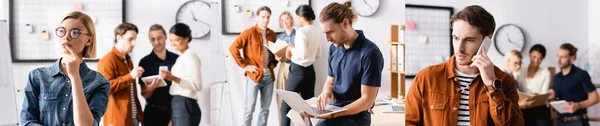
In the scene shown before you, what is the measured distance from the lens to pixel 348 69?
7.16 ft

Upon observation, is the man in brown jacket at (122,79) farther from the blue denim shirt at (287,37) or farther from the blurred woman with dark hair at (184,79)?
the blue denim shirt at (287,37)

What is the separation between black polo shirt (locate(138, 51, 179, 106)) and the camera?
3156 mm

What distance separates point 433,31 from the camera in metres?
2.16

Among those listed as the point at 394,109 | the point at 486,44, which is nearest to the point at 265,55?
the point at 394,109

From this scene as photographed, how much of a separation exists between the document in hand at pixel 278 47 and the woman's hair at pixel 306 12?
11 centimetres

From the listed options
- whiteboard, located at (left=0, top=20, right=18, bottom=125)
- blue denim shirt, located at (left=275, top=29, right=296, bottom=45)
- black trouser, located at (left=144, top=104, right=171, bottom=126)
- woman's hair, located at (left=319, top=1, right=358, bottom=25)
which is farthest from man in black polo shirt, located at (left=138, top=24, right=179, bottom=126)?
woman's hair, located at (left=319, top=1, right=358, bottom=25)

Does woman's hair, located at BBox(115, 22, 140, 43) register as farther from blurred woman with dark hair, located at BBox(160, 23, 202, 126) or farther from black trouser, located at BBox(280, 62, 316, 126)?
black trouser, located at BBox(280, 62, 316, 126)

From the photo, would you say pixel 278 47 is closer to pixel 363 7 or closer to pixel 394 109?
pixel 363 7

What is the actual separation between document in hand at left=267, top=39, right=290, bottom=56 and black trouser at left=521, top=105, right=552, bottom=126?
30.2 inches

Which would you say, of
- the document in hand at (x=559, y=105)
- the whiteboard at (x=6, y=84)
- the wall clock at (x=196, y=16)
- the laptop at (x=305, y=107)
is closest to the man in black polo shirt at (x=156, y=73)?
the wall clock at (x=196, y=16)

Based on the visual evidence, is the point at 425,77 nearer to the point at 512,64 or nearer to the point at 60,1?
the point at 512,64

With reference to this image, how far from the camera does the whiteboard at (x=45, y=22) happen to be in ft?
9.79

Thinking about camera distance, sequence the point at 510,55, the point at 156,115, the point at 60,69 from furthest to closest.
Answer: the point at 156,115 < the point at 60,69 < the point at 510,55

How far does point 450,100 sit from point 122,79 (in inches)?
62.7
